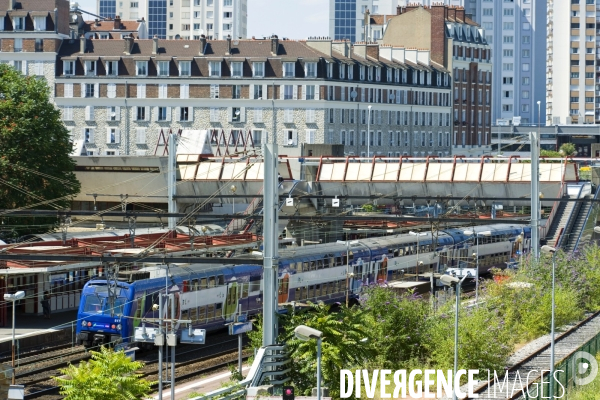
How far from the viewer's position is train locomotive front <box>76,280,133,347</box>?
41500 mm

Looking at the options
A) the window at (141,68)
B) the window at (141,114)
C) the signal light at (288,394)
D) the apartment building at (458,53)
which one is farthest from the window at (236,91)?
the signal light at (288,394)

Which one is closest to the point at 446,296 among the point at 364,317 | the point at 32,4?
the point at 364,317

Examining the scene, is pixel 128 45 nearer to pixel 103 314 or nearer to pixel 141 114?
A: pixel 141 114

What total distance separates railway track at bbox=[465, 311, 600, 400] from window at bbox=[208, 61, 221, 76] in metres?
59.6

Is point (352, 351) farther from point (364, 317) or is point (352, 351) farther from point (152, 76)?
point (152, 76)

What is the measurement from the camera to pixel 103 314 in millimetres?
41719

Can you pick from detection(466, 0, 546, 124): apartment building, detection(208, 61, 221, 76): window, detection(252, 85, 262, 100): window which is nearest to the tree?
detection(208, 61, 221, 76): window

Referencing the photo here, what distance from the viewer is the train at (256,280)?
41812 millimetres

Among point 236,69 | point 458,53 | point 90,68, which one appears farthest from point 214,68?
point 458,53

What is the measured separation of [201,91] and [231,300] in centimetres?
5659

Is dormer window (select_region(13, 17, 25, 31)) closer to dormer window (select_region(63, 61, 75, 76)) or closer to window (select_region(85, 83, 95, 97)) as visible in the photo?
dormer window (select_region(63, 61, 75, 76))

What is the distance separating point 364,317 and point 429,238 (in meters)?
30.7

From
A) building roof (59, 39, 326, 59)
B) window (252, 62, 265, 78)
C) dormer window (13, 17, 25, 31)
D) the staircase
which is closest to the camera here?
the staircase

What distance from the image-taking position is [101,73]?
102m
